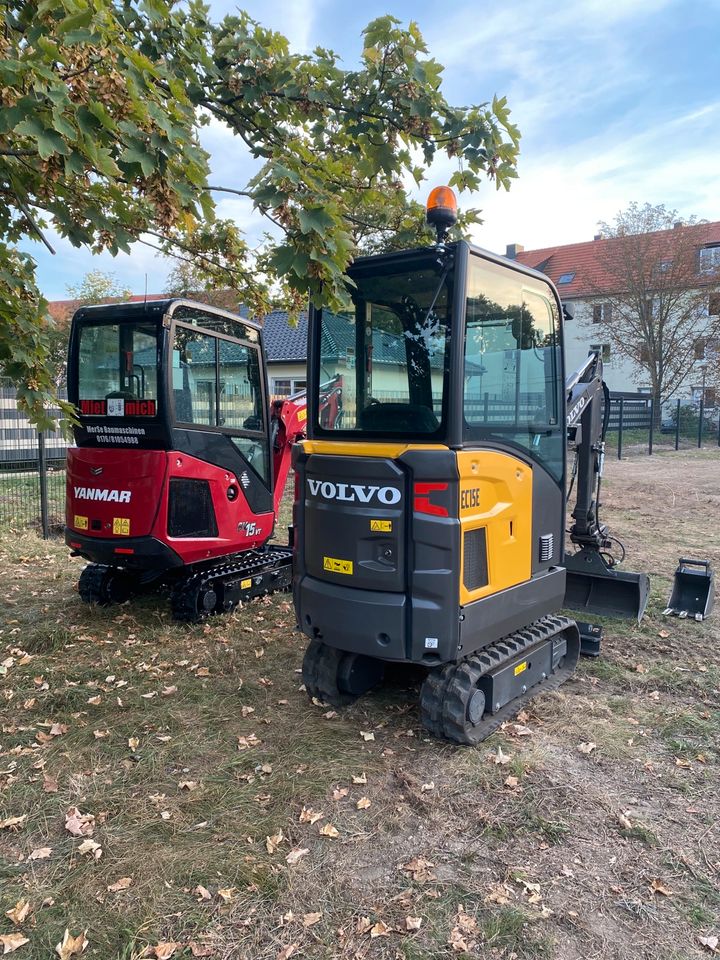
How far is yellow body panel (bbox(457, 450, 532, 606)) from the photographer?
3617 mm

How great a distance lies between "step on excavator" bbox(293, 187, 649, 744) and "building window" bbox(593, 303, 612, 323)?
2456cm

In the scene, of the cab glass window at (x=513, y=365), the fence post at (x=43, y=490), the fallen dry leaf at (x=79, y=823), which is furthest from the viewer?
the fence post at (x=43, y=490)

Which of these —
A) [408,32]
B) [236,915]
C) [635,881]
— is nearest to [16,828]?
[236,915]

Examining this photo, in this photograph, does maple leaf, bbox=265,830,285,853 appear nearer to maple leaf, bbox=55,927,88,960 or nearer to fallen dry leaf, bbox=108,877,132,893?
fallen dry leaf, bbox=108,877,132,893

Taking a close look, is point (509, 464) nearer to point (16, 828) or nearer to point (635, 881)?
point (635, 881)

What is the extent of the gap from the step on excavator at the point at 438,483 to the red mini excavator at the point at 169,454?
71.4 inches

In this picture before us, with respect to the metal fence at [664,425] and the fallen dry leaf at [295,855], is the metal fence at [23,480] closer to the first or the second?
the fallen dry leaf at [295,855]

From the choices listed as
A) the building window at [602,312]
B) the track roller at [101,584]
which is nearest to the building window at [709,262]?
the building window at [602,312]

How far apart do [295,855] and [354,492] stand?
1.72 metres

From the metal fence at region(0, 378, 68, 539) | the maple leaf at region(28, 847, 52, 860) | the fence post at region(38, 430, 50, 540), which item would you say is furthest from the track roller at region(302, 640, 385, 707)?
the metal fence at region(0, 378, 68, 539)

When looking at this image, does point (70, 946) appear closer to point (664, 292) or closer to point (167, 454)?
point (167, 454)

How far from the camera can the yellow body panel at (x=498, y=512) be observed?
362 centimetres

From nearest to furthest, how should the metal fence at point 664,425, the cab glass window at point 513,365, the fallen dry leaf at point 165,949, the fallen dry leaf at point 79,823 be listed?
the fallen dry leaf at point 165,949 → the fallen dry leaf at point 79,823 → the cab glass window at point 513,365 → the metal fence at point 664,425

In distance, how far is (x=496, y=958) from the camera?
2506 mm
